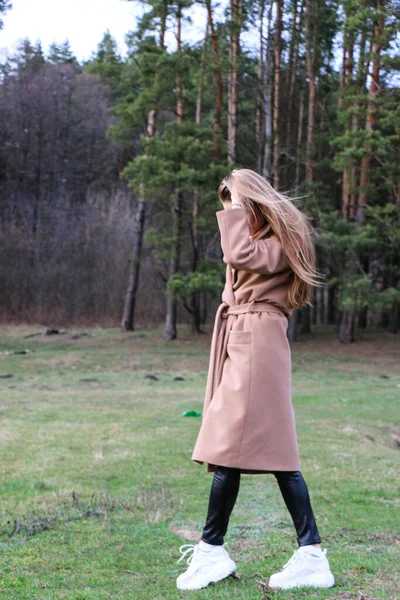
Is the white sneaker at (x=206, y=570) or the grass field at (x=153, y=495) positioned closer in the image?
the white sneaker at (x=206, y=570)

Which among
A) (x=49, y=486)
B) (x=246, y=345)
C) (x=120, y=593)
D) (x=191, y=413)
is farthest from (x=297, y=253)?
(x=191, y=413)

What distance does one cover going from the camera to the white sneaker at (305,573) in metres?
3.52

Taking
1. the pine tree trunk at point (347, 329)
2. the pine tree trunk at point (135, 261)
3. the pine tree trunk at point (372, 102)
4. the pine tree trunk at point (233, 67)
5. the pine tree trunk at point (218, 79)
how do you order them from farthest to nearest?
the pine tree trunk at point (135, 261) → the pine tree trunk at point (347, 329) → the pine tree trunk at point (218, 79) → the pine tree trunk at point (233, 67) → the pine tree trunk at point (372, 102)

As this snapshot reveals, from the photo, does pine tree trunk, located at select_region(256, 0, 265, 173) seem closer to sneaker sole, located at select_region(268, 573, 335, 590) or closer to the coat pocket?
the coat pocket

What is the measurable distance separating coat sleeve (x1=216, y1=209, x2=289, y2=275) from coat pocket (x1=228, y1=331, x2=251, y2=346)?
0.32 m

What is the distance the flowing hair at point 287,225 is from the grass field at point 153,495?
4.93 ft

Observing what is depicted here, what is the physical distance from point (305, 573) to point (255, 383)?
0.94 meters

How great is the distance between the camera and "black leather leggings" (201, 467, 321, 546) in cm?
359

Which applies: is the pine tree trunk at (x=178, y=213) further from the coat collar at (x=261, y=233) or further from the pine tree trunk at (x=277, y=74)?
the coat collar at (x=261, y=233)

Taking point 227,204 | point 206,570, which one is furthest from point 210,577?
point 227,204

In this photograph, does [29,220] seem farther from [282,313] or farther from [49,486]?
[282,313]

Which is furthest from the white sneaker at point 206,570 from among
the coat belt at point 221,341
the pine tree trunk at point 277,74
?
the pine tree trunk at point 277,74

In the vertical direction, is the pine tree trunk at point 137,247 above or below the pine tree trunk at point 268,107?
below

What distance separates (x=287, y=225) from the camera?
3.75 meters
